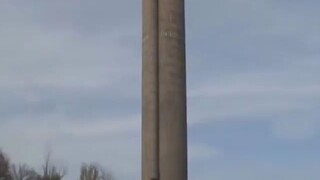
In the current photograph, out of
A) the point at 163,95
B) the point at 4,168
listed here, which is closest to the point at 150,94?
the point at 163,95

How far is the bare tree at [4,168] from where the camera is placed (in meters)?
86.1

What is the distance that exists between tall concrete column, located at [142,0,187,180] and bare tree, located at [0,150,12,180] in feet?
276

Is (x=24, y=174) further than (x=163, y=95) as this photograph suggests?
Yes

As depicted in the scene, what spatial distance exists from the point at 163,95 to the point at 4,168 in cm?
8650

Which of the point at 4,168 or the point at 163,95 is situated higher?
the point at 163,95

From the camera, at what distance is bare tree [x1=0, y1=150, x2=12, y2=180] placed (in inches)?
3391

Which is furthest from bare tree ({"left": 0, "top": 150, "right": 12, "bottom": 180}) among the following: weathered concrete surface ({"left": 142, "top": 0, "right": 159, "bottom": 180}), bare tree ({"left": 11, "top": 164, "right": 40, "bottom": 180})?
weathered concrete surface ({"left": 142, "top": 0, "right": 159, "bottom": 180})

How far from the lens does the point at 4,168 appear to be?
87.4 metres

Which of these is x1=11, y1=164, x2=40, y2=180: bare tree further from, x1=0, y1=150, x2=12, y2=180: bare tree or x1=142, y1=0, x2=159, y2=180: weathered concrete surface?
x1=142, y1=0, x2=159, y2=180: weathered concrete surface

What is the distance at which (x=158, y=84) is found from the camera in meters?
4.25

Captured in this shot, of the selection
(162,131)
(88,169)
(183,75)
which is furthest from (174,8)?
(88,169)

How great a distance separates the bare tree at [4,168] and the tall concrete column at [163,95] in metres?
84.3

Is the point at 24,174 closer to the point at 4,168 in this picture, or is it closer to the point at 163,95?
the point at 4,168

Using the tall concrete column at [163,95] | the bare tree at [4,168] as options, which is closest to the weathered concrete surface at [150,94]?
the tall concrete column at [163,95]
